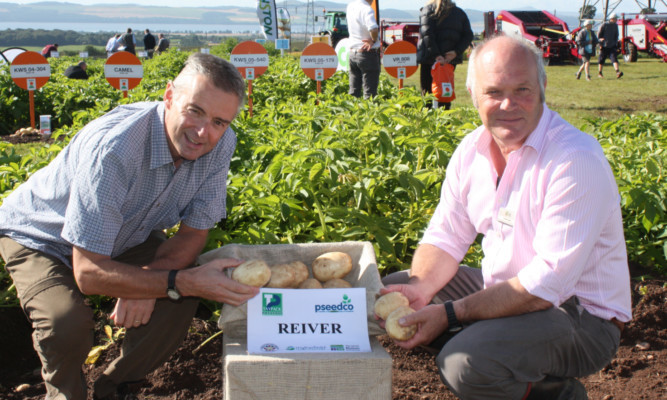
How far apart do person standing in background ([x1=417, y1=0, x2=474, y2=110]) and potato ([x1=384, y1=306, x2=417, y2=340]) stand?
5.50m

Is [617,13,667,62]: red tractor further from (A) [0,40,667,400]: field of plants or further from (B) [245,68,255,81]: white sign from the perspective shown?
(A) [0,40,667,400]: field of plants

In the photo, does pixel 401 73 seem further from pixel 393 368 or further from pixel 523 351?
pixel 523 351

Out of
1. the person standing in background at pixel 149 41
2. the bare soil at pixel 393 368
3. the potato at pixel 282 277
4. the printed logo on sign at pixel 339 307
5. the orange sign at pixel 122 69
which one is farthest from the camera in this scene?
the person standing in background at pixel 149 41

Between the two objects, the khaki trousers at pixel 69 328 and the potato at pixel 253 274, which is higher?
the potato at pixel 253 274

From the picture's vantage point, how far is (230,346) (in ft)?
6.27

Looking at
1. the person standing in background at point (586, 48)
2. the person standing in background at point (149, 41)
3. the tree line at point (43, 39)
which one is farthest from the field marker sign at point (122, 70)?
the tree line at point (43, 39)

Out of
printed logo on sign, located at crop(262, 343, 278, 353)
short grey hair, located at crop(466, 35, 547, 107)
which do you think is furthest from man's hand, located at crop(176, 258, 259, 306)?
short grey hair, located at crop(466, 35, 547, 107)

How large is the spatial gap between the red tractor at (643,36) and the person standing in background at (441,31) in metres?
14.7

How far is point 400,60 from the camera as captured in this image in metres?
6.77

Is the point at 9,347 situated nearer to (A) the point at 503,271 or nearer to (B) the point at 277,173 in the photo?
(B) the point at 277,173

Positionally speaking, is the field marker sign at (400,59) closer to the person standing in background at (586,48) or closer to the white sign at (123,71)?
the white sign at (123,71)

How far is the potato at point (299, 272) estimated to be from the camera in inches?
83.2

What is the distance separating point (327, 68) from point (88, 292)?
493 cm

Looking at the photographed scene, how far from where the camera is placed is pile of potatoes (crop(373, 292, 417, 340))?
1899mm
